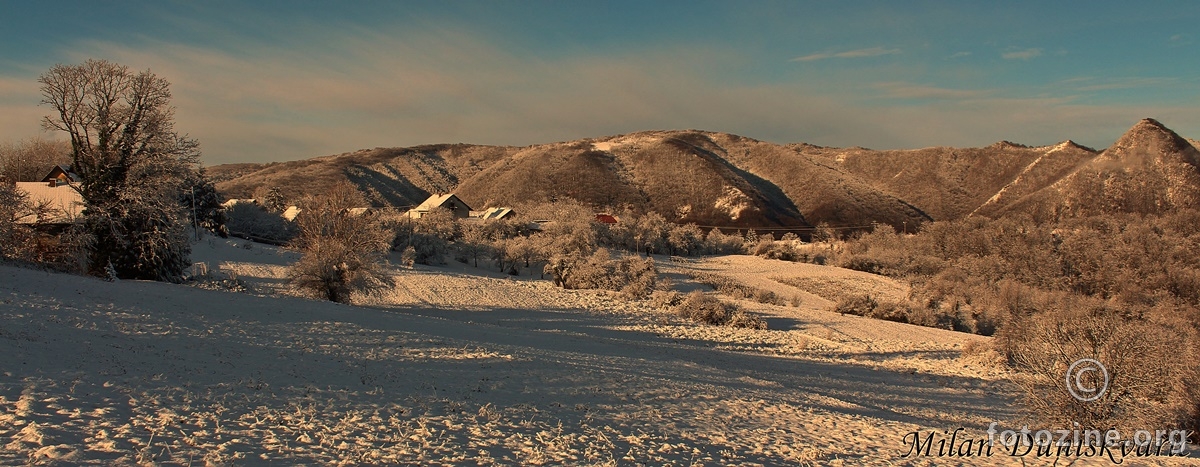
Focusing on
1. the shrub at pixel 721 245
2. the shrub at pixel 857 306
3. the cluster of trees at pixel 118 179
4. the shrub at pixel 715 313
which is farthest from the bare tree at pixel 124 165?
the shrub at pixel 721 245

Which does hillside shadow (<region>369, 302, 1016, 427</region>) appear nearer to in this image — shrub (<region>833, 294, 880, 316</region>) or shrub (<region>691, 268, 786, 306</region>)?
shrub (<region>833, 294, 880, 316</region>)

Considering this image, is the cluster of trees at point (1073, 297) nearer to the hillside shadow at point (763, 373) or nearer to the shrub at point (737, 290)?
the hillside shadow at point (763, 373)

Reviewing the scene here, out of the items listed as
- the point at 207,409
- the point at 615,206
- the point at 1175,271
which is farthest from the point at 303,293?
the point at 615,206

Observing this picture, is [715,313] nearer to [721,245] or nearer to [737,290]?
[737,290]

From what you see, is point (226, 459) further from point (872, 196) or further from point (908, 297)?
point (872, 196)

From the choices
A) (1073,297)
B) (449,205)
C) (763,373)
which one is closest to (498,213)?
(449,205)

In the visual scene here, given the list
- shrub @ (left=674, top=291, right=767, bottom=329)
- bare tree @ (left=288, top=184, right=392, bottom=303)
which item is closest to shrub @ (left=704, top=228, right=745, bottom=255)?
shrub @ (left=674, top=291, right=767, bottom=329)

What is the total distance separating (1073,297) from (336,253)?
43.5 metres

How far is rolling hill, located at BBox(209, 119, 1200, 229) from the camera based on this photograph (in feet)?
255

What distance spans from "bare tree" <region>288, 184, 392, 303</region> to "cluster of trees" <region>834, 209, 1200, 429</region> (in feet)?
79.0

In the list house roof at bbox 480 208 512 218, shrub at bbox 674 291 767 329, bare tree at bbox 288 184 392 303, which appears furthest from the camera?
house roof at bbox 480 208 512 218

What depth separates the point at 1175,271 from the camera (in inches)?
1615

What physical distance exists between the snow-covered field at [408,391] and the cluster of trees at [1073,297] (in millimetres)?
2040

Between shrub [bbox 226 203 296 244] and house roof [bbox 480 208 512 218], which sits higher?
house roof [bbox 480 208 512 218]
